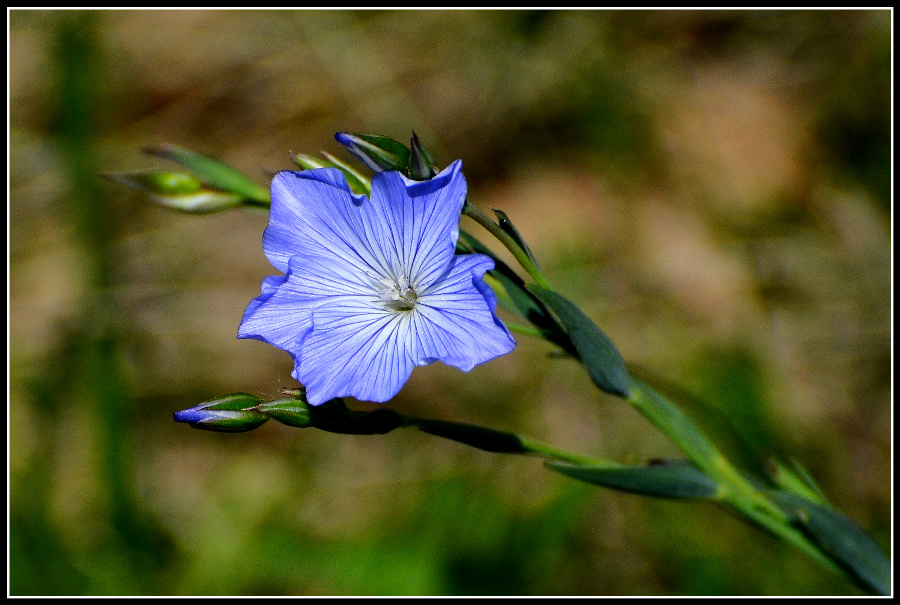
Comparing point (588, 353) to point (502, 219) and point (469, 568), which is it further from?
point (469, 568)

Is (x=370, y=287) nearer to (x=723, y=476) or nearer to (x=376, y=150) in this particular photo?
(x=376, y=150)

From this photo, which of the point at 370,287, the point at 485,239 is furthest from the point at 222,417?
the point at 485,239

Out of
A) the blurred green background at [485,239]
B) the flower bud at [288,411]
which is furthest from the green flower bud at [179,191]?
the blurred green background at [485,239]

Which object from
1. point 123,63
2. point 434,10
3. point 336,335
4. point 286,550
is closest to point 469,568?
point 286,550

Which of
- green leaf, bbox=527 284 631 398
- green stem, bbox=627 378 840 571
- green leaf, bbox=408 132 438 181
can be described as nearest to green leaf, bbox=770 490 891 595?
green stem, bbox=627 378 840 571

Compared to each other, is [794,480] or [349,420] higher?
[349,420]

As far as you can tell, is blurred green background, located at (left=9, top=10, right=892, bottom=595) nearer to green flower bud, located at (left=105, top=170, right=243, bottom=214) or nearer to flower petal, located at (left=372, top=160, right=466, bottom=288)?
green flower bud, located at (left=105, top=170, right=243, bottom=214)
